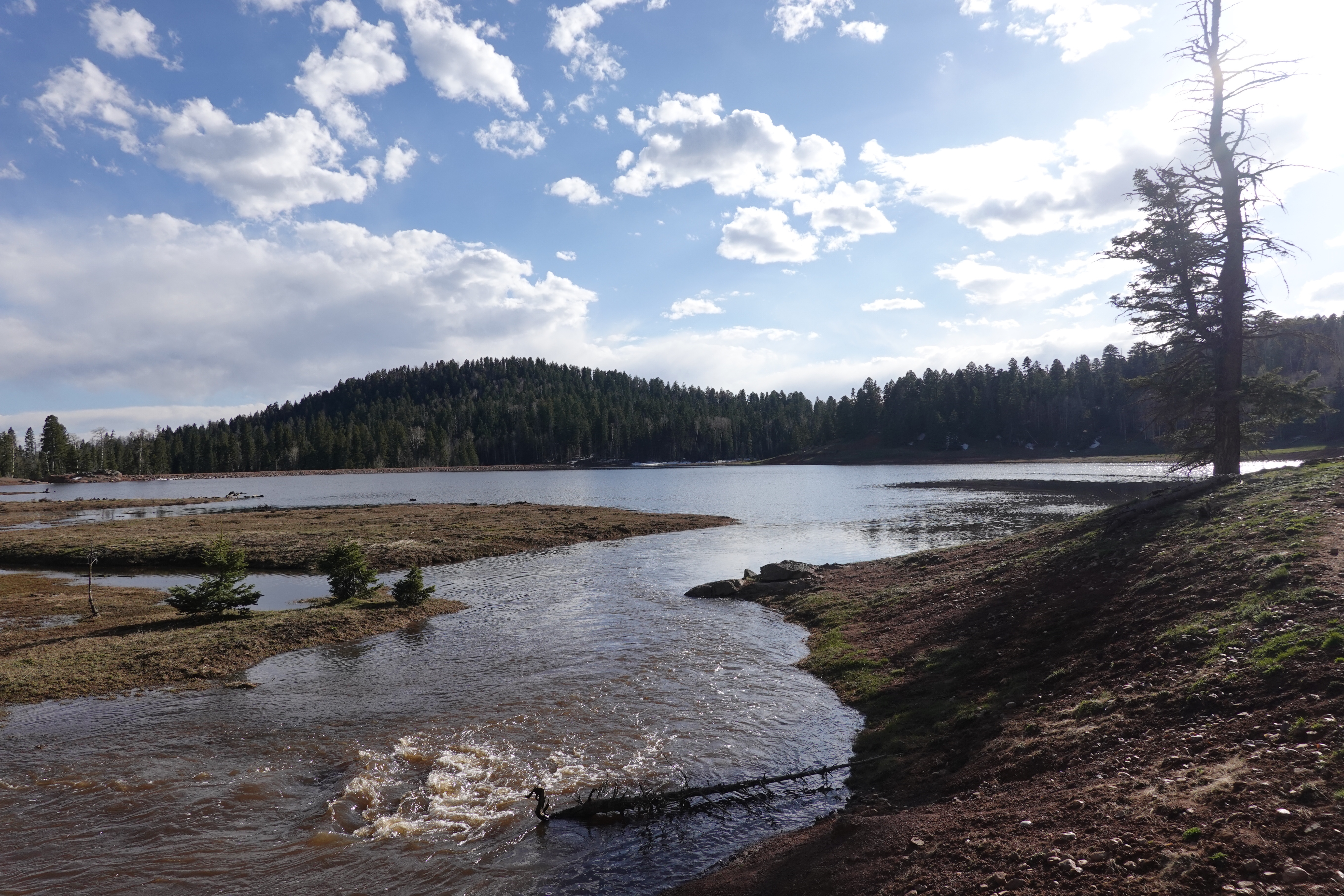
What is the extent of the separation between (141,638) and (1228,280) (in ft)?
131

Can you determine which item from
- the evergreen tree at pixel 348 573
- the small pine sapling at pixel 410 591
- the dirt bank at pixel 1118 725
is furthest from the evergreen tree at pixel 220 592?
the dirt bank at pixel 1118 725

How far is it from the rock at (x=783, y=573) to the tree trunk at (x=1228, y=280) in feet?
52.4

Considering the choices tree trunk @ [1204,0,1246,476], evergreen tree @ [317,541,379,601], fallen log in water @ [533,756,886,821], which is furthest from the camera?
evergreen tree @ [317,541,379,601]

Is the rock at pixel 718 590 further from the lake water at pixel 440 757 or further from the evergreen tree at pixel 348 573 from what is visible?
the evergreen tree at pixel 348 573

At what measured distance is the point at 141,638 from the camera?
2217 cm

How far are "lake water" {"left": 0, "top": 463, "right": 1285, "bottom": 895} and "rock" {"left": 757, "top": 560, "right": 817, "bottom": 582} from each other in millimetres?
3837

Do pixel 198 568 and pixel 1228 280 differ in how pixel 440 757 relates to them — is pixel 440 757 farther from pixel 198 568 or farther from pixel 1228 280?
pixel 198 568

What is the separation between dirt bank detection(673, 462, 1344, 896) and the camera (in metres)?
6.91

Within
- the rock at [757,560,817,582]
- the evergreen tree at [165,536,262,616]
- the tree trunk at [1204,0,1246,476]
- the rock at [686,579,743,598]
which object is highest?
the tree trunk at [1204,0,1246,476]

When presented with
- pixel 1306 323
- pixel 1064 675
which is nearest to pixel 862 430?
pixel 1306 323

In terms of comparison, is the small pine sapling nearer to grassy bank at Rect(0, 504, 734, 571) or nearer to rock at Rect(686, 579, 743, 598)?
rock at Rect(686, 579, 743, 598)

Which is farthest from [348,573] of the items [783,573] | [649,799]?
[649,799]

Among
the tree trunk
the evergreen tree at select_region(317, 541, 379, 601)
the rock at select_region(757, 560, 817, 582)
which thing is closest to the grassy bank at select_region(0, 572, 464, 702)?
the evergreen tree at select_region(317, 541, 379, 601)

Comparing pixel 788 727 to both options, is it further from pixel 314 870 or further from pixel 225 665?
pixel 225 665
